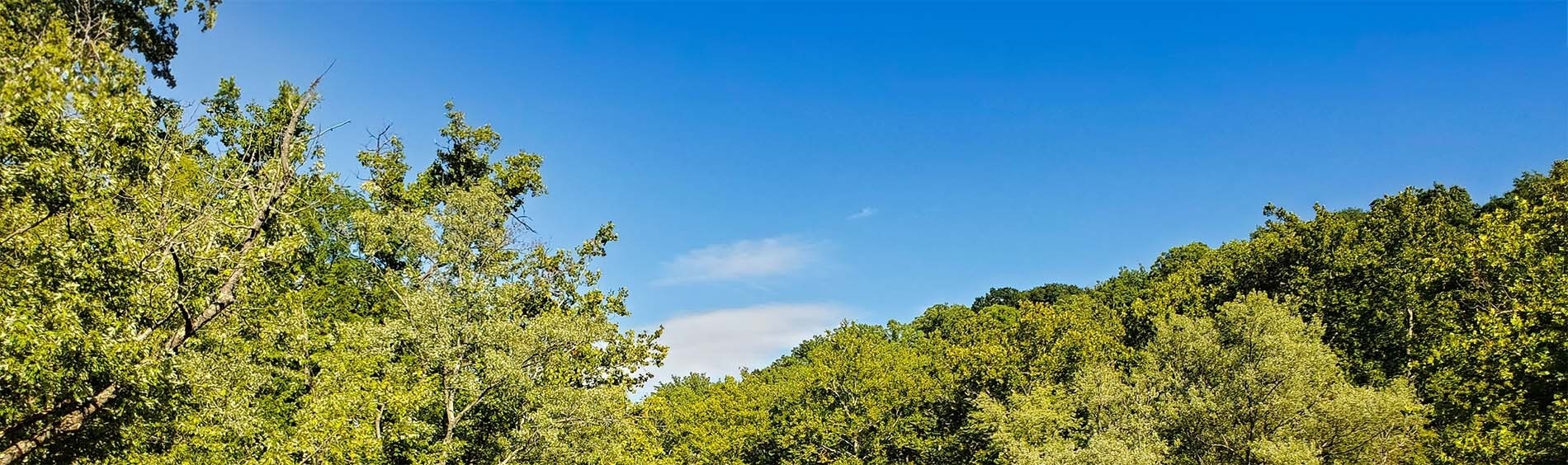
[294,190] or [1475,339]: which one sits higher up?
[294,190]

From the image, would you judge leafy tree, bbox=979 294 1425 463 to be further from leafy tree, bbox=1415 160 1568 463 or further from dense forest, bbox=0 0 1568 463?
leafy tree, bbox=1415 160 1568 463

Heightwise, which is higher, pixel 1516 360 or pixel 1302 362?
pixel 1302 362

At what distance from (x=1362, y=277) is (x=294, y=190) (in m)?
66.5

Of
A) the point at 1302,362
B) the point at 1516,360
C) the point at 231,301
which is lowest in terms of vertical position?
the point at 1516,360

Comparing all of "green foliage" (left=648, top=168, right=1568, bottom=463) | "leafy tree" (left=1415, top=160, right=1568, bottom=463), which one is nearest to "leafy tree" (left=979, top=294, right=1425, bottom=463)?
"green foliage" (left=648, top=168, right=1568, bottom=463)

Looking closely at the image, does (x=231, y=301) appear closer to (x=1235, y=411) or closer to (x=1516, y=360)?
(x=1516, y=360)

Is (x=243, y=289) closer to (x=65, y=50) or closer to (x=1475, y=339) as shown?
(x=65, y=50)

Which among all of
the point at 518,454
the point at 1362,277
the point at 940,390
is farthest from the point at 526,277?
the point at 1362,277

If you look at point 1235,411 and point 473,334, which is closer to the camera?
point 473,334

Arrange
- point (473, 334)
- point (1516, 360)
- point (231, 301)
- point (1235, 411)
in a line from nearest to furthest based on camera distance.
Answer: point (231, 301), point (1516, 360), point (473, 334), point (1235, 411)

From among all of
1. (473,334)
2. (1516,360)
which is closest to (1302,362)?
(1516,360)

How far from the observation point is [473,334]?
27859mm

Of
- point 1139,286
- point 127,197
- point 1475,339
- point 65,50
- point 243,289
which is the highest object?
point 1139,286

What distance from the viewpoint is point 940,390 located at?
5884 centimetres
